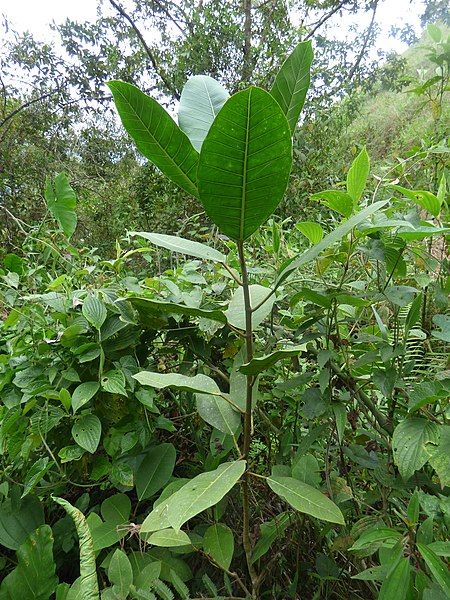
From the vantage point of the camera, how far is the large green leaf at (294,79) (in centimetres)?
44

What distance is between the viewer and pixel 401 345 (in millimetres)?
Result: 572

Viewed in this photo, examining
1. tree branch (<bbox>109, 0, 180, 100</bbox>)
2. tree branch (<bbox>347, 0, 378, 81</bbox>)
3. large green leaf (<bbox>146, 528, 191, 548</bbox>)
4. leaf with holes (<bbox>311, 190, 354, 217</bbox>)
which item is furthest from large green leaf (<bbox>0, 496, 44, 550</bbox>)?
tree branch (<bbox>347, 0, 378, 81</bbox>)

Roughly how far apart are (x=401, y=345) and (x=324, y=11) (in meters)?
5.82

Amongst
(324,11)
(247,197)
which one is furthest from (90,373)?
(324,11)

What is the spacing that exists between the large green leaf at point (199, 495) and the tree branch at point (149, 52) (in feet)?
14.6

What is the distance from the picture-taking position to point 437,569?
42cm

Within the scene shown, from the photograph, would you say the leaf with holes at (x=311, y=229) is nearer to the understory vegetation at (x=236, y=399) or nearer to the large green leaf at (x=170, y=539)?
the understory vegetation at (x=236, y=399)

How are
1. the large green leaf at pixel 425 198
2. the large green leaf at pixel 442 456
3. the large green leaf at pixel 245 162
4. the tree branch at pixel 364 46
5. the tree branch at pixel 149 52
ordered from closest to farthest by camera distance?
the large green leaf at pixel 245 162 < the large green leaf at pixel 442 456 < the large green leaf at pixel 425 198 < the tree branch at pixel 149 52 < the tree branch at pixel 364 46

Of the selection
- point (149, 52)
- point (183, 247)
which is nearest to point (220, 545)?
point (183, 247)

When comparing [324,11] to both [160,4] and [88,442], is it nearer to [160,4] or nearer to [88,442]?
[160,4]

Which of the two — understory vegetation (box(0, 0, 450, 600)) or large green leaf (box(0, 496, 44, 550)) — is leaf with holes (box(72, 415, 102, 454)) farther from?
large green leaf (box(0, 496, 44, 550))

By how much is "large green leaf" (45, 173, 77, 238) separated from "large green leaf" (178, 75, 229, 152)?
0.47 m

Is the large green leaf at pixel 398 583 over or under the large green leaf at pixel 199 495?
under

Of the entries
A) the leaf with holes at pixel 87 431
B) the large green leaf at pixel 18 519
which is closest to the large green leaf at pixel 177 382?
the leaf with holes at pixel 87 431
